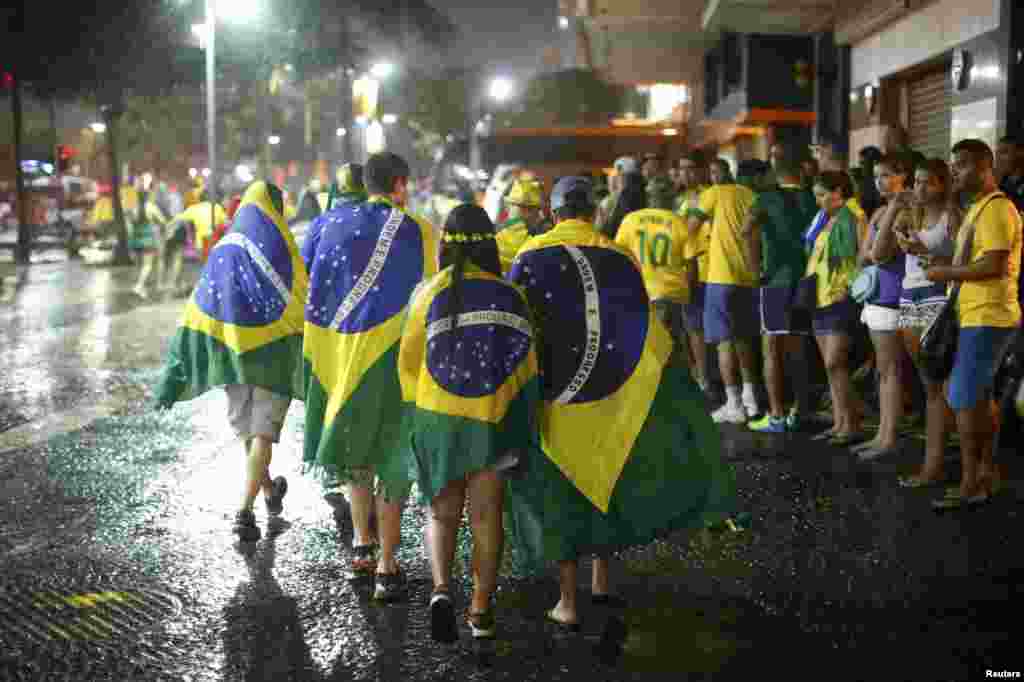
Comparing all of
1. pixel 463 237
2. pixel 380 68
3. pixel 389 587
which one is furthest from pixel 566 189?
pixel 380 68

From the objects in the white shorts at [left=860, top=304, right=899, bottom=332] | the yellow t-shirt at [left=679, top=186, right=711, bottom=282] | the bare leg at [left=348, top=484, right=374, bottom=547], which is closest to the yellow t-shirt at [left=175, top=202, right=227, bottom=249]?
the yellow t-shirt at [left=679, top=186, right=711, bottom=282]

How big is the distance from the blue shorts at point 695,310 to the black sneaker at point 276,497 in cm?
471

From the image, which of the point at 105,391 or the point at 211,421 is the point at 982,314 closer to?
the point at 211,421

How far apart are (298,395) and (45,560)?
1411mm

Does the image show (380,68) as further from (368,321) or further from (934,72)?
(368,321)

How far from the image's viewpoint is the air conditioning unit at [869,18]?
630 inches

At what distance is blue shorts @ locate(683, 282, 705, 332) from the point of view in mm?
11227

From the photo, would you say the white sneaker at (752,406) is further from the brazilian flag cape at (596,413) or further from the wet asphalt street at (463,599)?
the brazilian flag cape at (596,413)

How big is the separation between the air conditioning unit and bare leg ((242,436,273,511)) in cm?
1121

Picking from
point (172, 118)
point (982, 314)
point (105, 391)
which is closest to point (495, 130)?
point (105, 391)

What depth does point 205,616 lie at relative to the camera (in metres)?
5.48

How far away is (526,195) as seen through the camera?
782 cm

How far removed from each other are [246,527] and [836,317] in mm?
4339

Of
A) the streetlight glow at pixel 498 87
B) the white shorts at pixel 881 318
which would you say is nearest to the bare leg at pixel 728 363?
the white shorts at pixel 881 318
